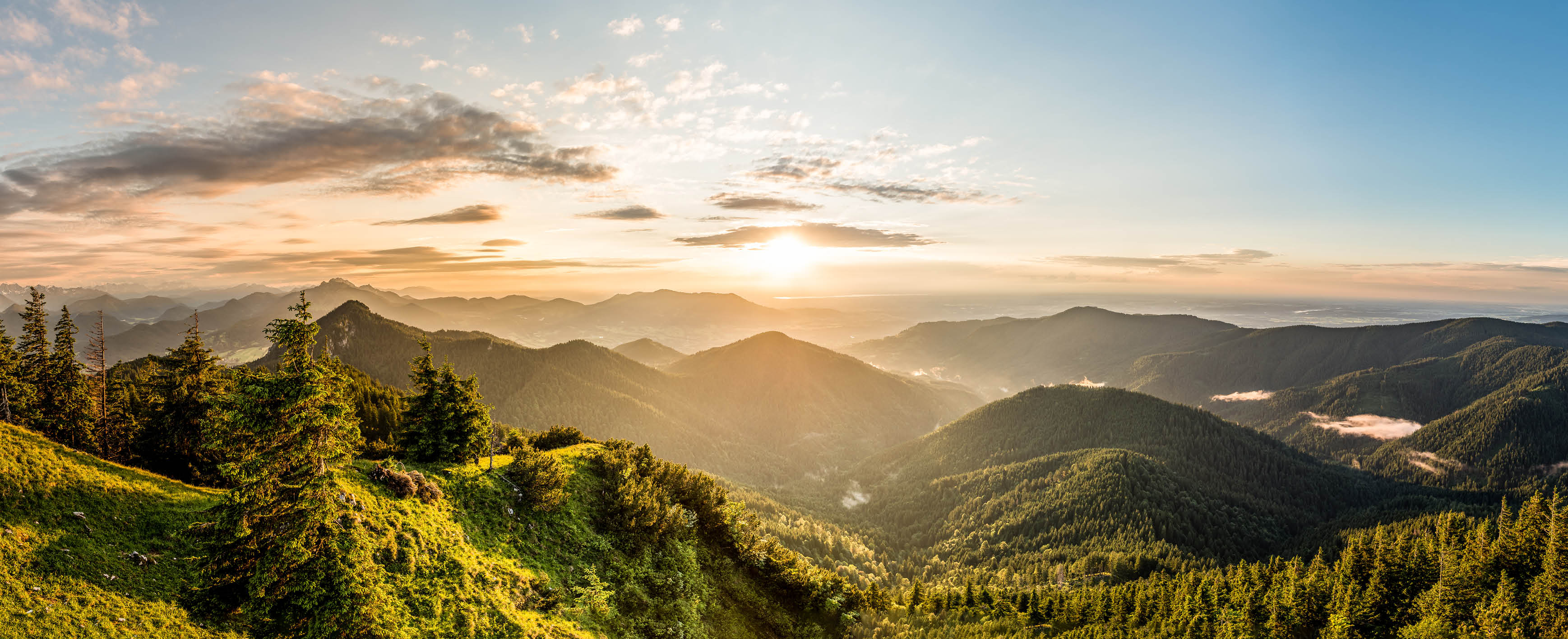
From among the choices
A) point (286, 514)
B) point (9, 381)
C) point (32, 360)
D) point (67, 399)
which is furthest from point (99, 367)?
point (286, 514)

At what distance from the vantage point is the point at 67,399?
50.7 m

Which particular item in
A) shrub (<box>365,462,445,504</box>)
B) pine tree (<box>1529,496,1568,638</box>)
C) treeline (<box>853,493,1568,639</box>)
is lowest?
treeline (<box>853,493,1568,639</box>)

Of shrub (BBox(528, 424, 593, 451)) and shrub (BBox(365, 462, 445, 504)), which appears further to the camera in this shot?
shrub (BBox(528, 424, 593, 451))

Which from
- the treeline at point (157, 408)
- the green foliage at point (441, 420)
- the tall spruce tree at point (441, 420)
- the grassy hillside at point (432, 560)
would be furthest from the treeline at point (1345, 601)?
the treeline at point (157, 408)

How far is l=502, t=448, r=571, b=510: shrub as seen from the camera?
49.6m

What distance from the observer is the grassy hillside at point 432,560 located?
24250 mm

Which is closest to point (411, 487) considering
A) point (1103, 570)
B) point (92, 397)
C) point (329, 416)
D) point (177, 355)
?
point (329, 416)

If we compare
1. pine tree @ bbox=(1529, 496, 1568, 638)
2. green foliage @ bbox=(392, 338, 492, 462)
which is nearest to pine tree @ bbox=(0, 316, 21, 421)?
green foliage @ bbox=(392, 338, 492, 462)

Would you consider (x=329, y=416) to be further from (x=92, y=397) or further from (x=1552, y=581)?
(x=1552, y=581)

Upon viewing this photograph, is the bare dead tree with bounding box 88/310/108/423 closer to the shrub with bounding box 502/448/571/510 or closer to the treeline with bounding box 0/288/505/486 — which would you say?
the treeline with bounding box 0/288/505/486

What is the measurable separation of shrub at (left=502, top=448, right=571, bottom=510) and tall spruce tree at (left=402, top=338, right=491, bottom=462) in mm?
4049

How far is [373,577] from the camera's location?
29.3 m

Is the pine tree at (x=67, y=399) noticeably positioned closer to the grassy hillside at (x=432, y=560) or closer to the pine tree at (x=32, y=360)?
the pine tree at (x=32, y=360)

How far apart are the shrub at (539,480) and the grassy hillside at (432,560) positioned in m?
1.09
